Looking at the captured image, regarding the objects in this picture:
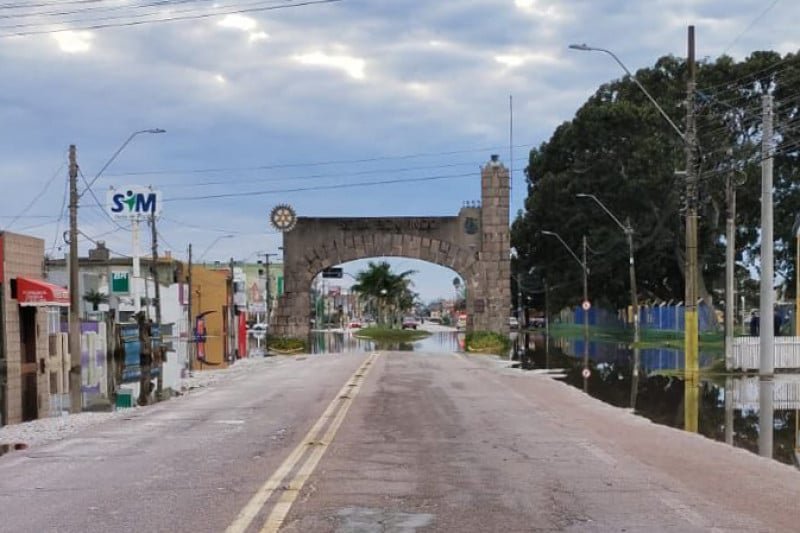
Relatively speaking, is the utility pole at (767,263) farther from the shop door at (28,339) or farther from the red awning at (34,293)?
the red awning at (34,293)

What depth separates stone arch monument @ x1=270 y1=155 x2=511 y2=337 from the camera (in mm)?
50469

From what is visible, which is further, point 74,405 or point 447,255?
point 447,255

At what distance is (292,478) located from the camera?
10.1 metres

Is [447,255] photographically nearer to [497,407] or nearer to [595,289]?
[595,289]

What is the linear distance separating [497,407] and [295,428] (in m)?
5.08

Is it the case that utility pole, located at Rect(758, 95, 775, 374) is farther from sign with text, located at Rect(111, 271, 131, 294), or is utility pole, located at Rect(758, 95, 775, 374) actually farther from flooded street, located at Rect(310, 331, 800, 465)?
sign with text, located at Rect(111, 271, 131, 294)

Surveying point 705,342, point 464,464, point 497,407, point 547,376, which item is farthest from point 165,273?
point 464,464

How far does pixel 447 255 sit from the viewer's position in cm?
5069

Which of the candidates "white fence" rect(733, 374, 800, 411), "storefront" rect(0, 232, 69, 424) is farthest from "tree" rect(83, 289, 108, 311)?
"white fence" rect(733, 374, 800, 411)

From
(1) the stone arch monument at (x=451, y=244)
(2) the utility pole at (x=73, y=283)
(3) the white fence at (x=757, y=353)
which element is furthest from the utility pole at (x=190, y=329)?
(3) the white fence at (x=757, y=353)

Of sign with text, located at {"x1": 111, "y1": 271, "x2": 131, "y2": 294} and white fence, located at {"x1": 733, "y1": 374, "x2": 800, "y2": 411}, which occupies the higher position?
sign with text, located at {"x1": 111, "y1": 271, "x2": 131, "y2": 294}

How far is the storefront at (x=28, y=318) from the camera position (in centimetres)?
3716

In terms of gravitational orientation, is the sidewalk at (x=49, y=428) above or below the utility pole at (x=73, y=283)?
below

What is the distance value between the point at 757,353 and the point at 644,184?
3483cm
